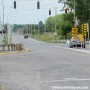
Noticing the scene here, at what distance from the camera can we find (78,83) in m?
15.9

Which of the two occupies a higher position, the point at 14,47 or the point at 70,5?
the point at 70,5

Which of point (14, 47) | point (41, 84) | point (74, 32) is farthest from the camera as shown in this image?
point (74, 32)

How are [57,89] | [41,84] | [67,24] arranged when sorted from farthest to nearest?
1. [67,24]
2. [41,84]
3. [57,89]

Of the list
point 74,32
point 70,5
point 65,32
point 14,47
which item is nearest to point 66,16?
point 70,5

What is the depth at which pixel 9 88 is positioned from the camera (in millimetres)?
14742

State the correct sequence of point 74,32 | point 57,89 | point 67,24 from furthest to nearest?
point 67,24
point 74,32
point 57,89

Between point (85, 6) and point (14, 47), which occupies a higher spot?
point (85, 6)

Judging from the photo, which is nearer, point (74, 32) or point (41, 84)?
point (41, 84)

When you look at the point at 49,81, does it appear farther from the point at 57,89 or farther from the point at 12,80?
the point at 57,89

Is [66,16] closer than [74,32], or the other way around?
[74,32]

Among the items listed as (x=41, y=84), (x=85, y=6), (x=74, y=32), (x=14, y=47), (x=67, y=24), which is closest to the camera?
(x=41, y=84)

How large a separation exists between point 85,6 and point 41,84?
91123mm

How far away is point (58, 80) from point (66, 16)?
97.7 meters

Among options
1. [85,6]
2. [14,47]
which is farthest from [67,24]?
[14,47]
